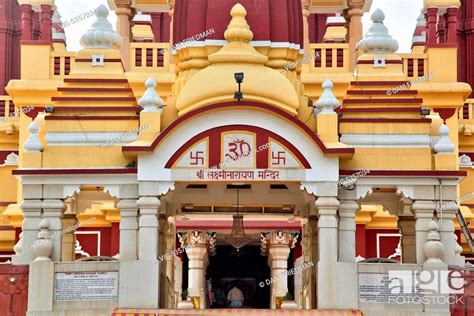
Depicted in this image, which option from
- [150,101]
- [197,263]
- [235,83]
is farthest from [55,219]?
[197,263]

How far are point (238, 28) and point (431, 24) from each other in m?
8.22

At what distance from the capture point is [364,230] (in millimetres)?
32250

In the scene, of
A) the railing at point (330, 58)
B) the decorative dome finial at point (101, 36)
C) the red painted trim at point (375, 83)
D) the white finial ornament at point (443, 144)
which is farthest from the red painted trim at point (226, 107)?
the railing at point (330, 58)

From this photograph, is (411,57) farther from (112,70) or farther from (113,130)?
(113,130)

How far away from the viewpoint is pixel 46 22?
1250 inches

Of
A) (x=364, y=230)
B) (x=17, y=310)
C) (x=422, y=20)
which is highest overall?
(x=422, y=20)

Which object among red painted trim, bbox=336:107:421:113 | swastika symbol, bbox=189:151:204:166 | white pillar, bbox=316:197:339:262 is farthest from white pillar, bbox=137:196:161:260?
red painted trim, bbox=336:107:421:113

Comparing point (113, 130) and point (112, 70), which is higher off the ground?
point (112, 70)

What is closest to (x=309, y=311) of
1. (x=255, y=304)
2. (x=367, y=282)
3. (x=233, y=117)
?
(x=367, y=282)

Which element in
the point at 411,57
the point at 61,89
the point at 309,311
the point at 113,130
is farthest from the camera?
the point at 411,57

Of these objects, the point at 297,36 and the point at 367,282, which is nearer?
the point at 367,282

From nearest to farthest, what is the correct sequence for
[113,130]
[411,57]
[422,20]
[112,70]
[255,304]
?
[113,130] → [112,70] → [411,57] → [422,20] → [255,304]

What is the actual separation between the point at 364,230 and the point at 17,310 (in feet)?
38.5

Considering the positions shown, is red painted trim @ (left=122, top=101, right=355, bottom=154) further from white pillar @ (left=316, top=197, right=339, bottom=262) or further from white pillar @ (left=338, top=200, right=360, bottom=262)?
white pillar @ (left=338, top=200, right=360, bottom=262)
